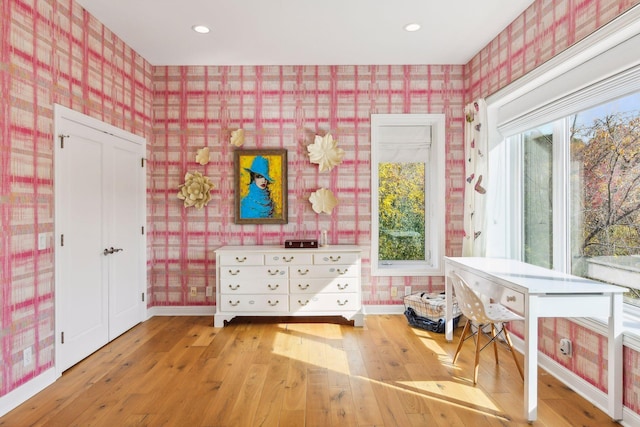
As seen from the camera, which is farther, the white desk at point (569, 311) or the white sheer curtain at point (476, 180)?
the white sheer curtain at point (476, 180)

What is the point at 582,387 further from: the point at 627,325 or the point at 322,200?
the point at 322,200

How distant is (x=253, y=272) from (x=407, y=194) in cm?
203

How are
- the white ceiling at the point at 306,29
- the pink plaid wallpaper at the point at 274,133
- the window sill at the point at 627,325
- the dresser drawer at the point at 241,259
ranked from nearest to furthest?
the window sill at the point at 627,325 < the white ceiling at the point at 306,29 < the dresser drawer at the point at 241,259 < the pink plaid wallpaper at the point at 274,133

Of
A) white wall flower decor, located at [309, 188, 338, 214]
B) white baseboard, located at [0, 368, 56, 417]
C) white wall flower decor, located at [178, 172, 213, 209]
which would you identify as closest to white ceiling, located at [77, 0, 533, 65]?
white wall flower decor, located at [178, 172, 213, 209]

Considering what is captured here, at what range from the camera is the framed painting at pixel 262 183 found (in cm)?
422

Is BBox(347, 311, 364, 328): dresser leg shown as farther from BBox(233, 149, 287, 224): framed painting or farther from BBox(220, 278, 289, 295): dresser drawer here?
BBox(233, 149, 287, 224): framed painting

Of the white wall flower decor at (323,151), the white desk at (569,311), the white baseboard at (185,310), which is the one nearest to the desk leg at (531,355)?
the white desk at (569,311)

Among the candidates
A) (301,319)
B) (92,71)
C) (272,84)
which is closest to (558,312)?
(301,319)

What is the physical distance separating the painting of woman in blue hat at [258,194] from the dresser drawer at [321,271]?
0.77 metres

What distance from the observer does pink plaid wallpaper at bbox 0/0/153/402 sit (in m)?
2.31

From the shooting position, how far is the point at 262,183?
423 cm

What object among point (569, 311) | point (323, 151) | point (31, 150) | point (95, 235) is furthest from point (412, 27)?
point (95, 235)

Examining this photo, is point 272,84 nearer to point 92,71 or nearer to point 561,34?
point 92,71

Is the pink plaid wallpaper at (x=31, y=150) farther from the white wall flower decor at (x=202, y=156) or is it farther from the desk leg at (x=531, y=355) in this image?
Result: the desk leg at (x=531, y=355)
